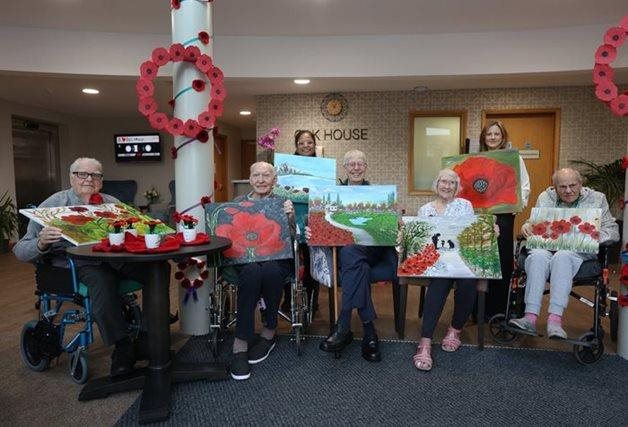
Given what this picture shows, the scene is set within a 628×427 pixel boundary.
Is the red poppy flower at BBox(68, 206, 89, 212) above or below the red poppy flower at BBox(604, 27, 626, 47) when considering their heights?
below

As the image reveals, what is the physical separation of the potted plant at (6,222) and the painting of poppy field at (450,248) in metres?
5.92

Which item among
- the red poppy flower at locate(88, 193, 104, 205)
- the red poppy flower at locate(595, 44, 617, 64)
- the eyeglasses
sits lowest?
the red poppy flower at locate(88, 193, 104, 205)

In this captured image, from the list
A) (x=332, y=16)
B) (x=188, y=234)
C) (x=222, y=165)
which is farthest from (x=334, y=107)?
(x=222, y=165)

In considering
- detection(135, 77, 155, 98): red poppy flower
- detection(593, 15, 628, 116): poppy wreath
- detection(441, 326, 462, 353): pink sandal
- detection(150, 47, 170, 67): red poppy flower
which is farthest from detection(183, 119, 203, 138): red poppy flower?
detection(593, 15, 628, 116): poppy wreath

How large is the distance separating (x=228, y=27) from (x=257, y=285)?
302cm

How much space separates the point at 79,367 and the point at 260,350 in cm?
89

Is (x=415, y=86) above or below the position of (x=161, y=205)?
above

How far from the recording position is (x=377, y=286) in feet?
13.4

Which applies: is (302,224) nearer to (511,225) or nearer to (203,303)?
(203,303)

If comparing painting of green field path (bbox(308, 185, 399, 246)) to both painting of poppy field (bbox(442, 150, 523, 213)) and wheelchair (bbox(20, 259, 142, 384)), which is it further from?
wheelchair (bbox(20, 259, 142, 384))

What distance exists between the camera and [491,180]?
2.65 metres

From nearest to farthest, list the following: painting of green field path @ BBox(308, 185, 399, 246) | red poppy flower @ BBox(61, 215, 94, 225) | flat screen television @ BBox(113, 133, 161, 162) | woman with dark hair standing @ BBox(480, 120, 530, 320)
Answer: red poppy flower @ BBox(61, 215, 94, 225) < painting of green field path @ BBox(308, 185, 399, 246) < woman with dark hair standing @ BBox(480, 120, 530, 320) < flat screen television @ BBox(113, 133, 161, 162)

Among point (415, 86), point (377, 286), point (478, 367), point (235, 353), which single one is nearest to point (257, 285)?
point (235, 353)

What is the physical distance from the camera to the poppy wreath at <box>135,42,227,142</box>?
97.0 inches
